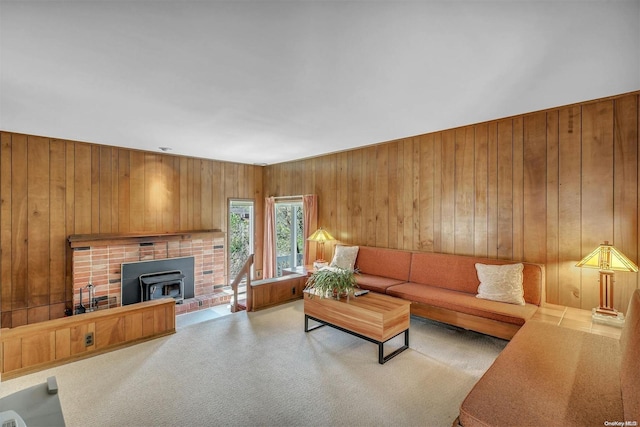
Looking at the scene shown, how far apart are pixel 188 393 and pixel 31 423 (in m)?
1.14

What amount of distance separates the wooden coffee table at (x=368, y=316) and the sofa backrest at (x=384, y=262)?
108cm

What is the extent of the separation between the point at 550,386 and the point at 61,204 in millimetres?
5768

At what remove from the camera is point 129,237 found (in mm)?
4652

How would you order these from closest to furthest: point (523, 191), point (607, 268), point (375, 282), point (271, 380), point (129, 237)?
A: 1. point (271, 380)
2. point (607, 268)
3. point (523, 191)
4. point (375, 282)
5. point (129, 237)

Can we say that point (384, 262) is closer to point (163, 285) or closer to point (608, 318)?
point (608, 318)

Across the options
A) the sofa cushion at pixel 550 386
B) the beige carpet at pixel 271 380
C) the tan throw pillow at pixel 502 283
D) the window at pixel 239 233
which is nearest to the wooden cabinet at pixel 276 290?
the beige carpet at pixel 271 380

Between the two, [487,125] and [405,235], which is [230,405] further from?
[487,125]

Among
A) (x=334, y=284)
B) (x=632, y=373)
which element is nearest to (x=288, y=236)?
(x=334, y=284)

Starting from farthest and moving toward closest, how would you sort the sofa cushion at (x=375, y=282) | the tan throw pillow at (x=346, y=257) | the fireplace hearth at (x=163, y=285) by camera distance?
Answer: the fireplace hearth at (x=163, y=285)
the tan throw pillow at (x=346, y=257)
the sofa cushion at (x=375, y=282)

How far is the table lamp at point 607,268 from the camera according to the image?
2.56 metres

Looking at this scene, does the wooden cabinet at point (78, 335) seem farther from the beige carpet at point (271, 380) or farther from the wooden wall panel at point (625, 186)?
the wooden wall panel at point (625, 186)

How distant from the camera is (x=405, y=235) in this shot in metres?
4.39

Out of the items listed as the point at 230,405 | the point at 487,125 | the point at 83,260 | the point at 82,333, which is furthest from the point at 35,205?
the point at 487,125

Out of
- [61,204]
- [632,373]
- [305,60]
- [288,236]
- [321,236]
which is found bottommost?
[632,373]
